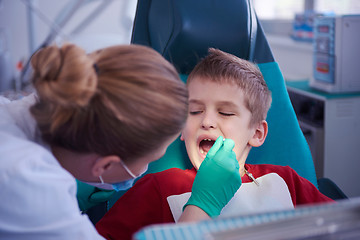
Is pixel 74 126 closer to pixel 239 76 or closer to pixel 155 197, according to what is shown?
pixel 155 197

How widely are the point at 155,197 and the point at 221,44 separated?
57 centimetres

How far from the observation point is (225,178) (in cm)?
96

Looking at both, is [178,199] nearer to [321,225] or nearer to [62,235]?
[62,235]

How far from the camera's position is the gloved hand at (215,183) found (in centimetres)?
95

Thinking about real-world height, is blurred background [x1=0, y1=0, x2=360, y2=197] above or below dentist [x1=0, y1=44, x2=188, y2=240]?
below

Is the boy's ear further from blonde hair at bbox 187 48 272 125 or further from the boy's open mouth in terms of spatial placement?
the boy's open mouth

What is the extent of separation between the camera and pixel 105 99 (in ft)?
2.20

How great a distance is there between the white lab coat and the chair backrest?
2.04ft

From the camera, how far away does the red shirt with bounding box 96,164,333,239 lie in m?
1.03

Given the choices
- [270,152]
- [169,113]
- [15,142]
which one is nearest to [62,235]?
[15,142]

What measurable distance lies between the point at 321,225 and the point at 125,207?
2.38 feet

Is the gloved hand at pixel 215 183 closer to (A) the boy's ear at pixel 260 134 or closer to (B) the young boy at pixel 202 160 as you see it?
(B) the young boy at pixel 202 160

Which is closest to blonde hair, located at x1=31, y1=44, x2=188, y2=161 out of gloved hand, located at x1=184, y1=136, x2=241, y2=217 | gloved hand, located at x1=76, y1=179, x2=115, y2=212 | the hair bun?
the hair bun

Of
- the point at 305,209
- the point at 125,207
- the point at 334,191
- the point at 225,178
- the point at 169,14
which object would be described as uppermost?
the point at 169,14
